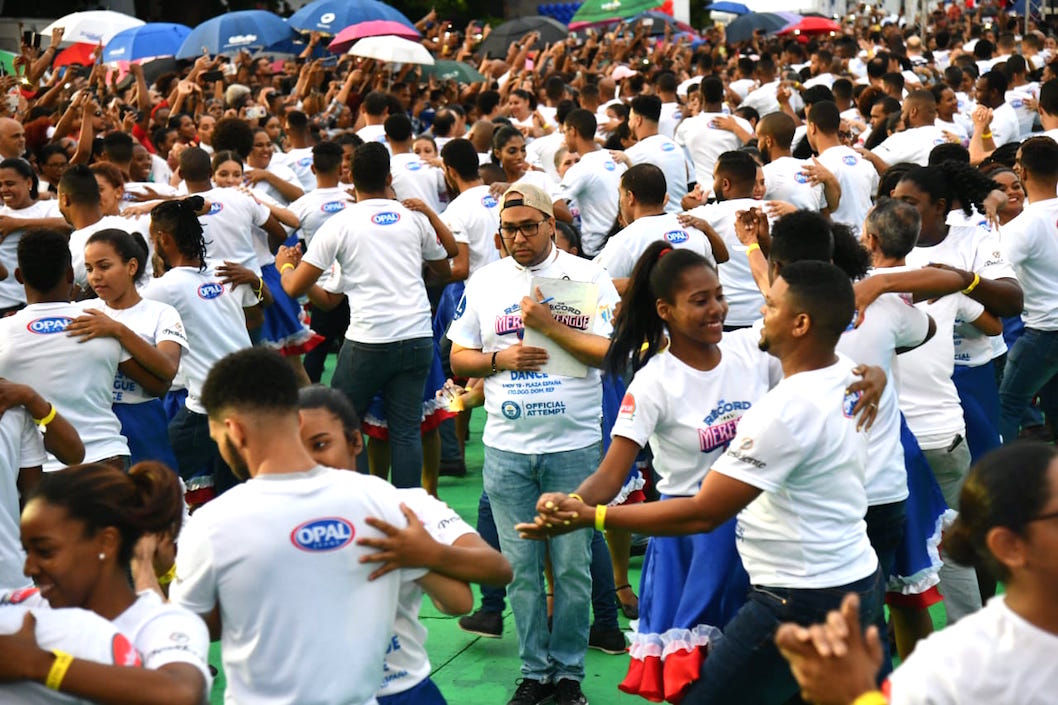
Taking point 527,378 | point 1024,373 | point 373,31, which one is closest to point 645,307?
point 527,378

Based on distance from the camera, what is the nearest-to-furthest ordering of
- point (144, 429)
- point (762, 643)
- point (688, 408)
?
point (762, 643), point (688, 408), point (144, 429)

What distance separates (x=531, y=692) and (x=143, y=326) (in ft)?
7.77

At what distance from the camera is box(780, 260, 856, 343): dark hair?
396 cm

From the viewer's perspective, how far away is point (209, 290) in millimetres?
7309

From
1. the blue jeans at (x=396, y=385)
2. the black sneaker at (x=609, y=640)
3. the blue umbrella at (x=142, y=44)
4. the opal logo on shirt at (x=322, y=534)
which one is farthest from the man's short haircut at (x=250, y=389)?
the blue umbrella at (x=142, y=44)

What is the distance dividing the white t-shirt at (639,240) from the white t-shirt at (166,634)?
4.63 m

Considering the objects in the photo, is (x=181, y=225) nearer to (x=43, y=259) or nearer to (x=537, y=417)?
(x=43, y=259)

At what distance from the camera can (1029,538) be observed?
2.69 m

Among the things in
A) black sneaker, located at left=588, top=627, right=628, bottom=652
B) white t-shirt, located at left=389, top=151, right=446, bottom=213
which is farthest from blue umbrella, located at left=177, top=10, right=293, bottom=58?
black sneaker, located at left=588, top=627, right=628, bottom=652

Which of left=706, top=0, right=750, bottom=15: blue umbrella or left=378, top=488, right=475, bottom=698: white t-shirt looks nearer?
left=378, top=488, right=475, bottom=698: white t-shirt

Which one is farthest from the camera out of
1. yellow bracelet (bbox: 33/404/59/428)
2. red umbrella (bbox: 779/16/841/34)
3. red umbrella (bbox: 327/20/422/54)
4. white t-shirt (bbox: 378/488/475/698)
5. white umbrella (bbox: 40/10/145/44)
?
red umbrella (bbox: 779/16/841/34)

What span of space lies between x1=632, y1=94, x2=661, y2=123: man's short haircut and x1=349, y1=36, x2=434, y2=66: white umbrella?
14.8 ft

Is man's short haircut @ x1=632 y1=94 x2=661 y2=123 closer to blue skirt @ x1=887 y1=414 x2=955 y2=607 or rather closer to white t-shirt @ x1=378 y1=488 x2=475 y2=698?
blue skirt @ x1=887 y1=414 x2=955 y2=607

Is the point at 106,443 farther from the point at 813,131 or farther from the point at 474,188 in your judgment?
the point at 813,131
